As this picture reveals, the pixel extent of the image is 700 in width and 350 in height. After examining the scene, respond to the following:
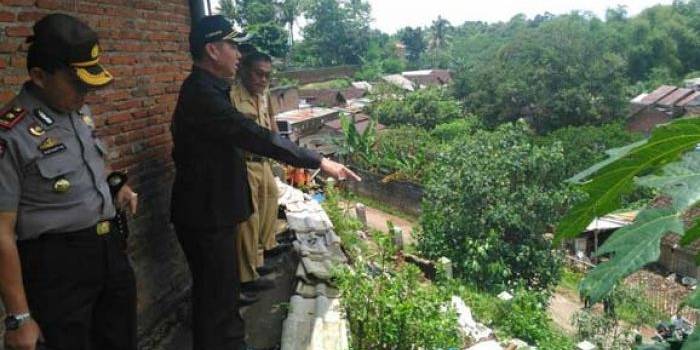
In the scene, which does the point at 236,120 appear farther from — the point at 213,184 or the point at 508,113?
the point at 508,113

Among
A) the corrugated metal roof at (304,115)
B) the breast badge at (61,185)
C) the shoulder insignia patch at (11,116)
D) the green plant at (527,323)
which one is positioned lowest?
the green plant at (527,323)

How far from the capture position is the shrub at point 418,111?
27.4m

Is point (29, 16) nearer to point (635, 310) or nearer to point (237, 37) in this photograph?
point (237, 37)

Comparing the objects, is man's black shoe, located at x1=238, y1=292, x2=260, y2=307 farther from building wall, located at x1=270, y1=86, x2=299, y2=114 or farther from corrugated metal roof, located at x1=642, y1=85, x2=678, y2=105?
corrugated metal roof, located at x1=642, y1=85, x2=678, y2=105

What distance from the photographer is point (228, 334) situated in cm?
275

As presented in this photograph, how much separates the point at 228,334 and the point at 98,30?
1.76 m

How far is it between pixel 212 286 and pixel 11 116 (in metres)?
1.31

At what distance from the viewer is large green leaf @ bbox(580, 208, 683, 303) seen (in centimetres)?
66

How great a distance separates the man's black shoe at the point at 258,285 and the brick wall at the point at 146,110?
1.62 ft

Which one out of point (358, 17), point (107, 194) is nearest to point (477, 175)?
point (107, 194)

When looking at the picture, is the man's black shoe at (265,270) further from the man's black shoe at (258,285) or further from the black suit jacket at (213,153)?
the black suit jacket at (213,153)

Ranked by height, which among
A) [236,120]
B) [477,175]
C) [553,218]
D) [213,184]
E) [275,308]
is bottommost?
[553,218]

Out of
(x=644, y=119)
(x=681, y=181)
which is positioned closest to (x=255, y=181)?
(x=681, y=181)

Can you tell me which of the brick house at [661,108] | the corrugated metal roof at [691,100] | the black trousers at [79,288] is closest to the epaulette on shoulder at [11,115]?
the black trousers at [79,288]
